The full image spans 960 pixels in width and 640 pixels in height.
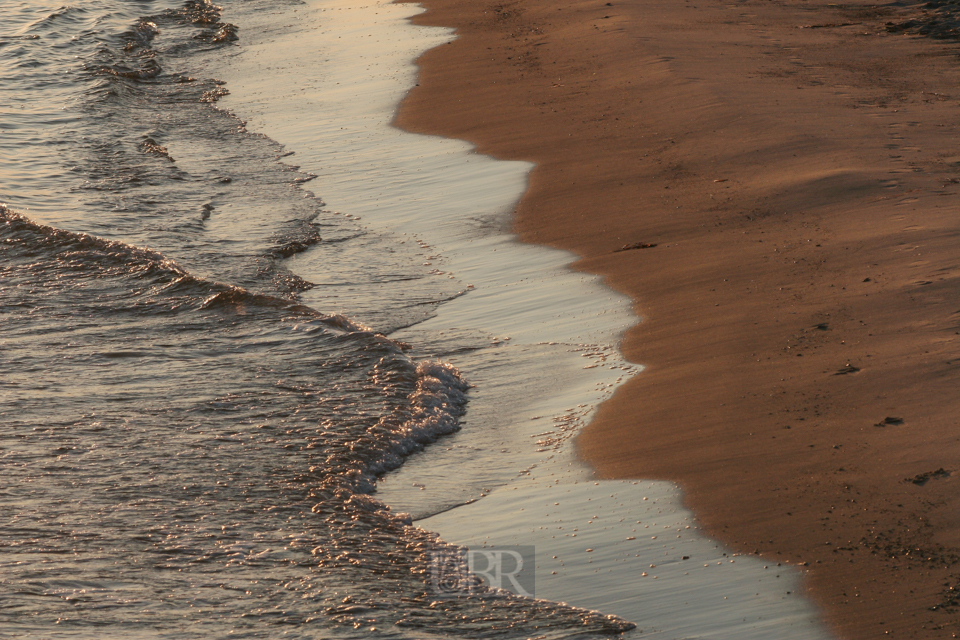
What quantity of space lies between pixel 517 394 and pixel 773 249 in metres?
2.14

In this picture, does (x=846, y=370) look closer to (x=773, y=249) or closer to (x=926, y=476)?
(x=926, y=476)

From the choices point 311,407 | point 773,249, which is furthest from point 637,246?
point 311,407

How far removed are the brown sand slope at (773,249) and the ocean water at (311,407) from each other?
26 cm

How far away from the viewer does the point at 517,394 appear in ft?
18.7

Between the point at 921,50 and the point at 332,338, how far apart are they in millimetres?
7720

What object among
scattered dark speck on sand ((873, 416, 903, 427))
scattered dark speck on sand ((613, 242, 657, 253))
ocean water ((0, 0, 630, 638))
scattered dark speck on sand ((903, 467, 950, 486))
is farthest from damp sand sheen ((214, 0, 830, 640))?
scattered dark speck on sand ((873, 416, 903, 427))

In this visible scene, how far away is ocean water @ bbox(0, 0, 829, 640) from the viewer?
13.3ft

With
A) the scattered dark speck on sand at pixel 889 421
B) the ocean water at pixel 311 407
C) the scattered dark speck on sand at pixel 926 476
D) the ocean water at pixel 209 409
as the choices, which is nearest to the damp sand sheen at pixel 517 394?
the ocean water at pixel 311 407

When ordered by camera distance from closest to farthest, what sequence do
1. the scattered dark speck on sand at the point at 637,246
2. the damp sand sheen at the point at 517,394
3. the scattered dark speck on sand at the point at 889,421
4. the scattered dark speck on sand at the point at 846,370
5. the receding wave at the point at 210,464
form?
the damp sand sheen at the point at 517,394, the receding wave at the point at 210,464, the scattered dark speck on sand at the point at 889,421, the scattered dark speck on sand at the point at 846,370, the scattered dark speck on sand at the point at 637,246

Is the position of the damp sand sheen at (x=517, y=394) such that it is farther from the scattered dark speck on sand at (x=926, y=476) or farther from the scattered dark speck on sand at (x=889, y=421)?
the scattered dark speck on sand at (x=889, y=421)

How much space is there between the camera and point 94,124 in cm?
1192

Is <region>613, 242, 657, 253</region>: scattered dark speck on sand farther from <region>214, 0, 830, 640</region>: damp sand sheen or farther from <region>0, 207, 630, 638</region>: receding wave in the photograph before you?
<region>0, 207, 630, 638</region>: receding wave

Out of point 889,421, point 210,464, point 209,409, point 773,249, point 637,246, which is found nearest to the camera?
point 889,421

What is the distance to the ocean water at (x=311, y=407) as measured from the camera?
13.3 ft
